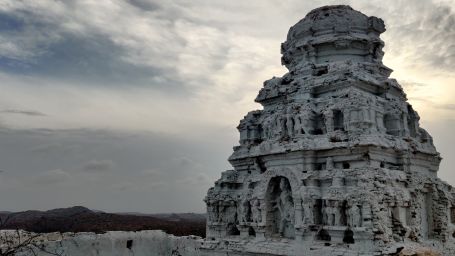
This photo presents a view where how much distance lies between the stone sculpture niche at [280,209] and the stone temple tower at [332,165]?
0.14 feet

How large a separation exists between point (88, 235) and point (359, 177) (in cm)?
1455

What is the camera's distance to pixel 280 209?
18.8 metres

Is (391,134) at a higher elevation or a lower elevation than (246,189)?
higher

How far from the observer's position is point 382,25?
21.3 m

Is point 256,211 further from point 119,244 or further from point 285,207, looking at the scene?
point 119,244

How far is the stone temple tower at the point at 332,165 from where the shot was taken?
52.7 ft

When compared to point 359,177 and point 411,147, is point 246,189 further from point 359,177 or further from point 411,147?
point 411,147

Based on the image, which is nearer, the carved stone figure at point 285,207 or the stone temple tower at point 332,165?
the stone temple tower at point 332,165

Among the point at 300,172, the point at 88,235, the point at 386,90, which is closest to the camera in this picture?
the point at 300,172

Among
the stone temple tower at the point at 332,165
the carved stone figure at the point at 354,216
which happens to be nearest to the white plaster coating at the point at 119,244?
the stone temple tower at the point at 332,165

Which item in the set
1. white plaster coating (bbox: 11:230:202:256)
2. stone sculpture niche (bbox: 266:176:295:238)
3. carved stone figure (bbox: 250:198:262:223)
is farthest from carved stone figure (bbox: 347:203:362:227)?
white plaster coating (bbox: 11:230:202:256)

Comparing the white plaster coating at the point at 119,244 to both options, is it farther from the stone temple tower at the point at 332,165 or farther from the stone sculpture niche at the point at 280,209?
the stone sculpture niche at the point at 280,209

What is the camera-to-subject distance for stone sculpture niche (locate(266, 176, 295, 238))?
18344 millimetres

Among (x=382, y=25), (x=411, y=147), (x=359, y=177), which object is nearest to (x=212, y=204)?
(x=359, y=177)
